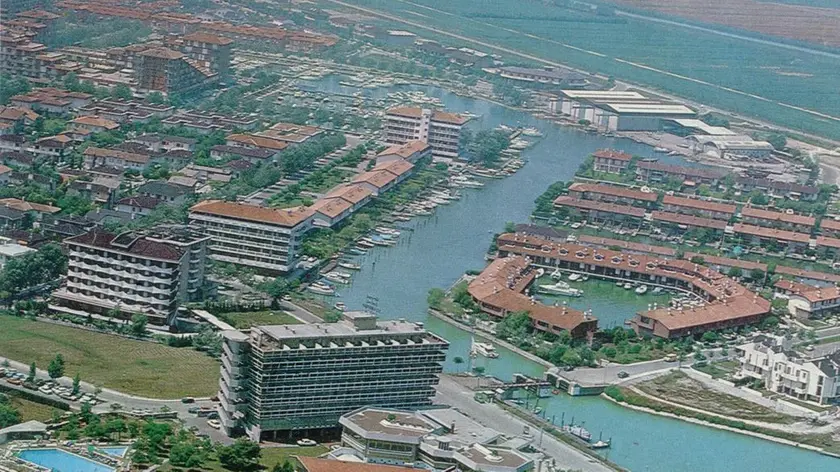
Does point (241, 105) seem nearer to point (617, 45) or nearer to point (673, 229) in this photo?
point (673, 229)

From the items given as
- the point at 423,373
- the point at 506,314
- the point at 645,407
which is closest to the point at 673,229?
the point at 506,314

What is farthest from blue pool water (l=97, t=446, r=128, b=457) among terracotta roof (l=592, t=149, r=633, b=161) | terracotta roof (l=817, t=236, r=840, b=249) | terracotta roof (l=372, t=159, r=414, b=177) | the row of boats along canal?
terracotta roof (l=592, t=149, r=633, b=161)

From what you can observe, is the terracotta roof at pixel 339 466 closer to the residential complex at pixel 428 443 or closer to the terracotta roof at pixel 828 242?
the residential complex at pixel 428 443

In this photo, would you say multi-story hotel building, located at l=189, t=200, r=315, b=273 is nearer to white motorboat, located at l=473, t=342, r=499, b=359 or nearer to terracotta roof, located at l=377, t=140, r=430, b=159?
white motorboat, located at l=473, t=342, r=499, b=359

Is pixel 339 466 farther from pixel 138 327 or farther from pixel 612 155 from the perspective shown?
pixel 612 155

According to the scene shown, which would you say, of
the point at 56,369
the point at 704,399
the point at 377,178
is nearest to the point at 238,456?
the point at 56,369
